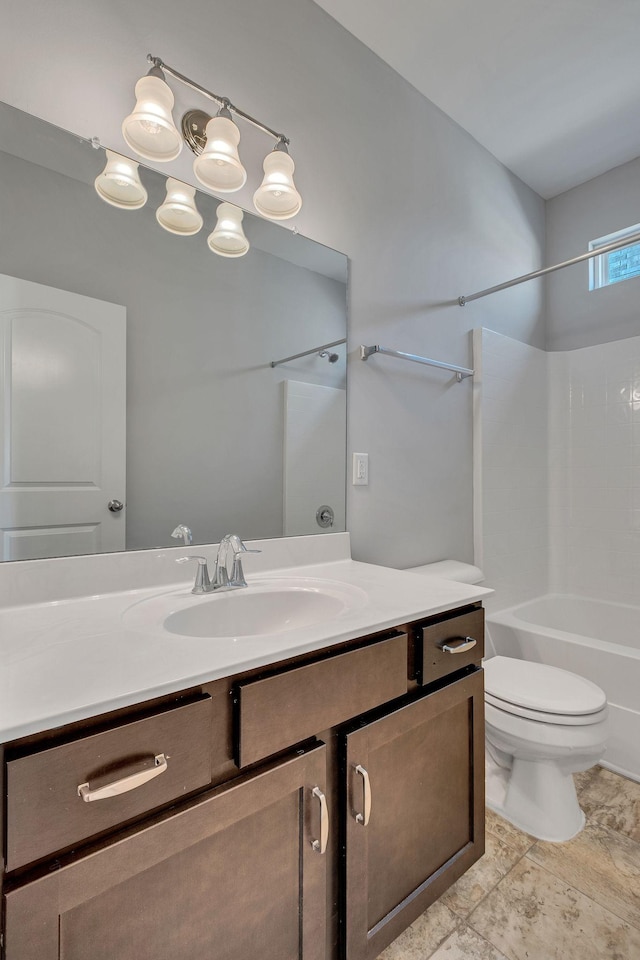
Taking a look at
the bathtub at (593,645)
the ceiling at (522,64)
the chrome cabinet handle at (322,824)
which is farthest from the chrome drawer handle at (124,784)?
the ceiling at (522,64)

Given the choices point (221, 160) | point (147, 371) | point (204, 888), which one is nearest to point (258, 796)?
point (204, 888)

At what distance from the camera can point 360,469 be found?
1657mm

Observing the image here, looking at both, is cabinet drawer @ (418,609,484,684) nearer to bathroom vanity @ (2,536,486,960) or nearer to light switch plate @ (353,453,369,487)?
bathroom vanity @ (2,536,486,960)

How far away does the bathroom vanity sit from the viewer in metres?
0.57

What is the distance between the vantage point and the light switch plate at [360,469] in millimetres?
1644

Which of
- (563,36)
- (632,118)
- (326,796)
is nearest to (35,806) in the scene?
(326,796)

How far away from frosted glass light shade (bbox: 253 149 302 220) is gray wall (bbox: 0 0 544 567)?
0.18 ft

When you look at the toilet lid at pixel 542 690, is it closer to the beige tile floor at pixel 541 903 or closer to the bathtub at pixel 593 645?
the bathtub at pixel 593 645

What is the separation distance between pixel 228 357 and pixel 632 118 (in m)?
2.26

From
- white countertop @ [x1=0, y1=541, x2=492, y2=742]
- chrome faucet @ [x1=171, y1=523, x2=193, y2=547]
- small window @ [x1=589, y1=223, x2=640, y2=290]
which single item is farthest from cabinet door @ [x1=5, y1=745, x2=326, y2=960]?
small window @ [x1=589, y1=223, x2=640, y2=290]

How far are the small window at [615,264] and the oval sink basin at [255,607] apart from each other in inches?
95.7

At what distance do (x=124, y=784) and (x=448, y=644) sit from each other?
736 mm

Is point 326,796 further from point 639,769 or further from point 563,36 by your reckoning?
point 563,36

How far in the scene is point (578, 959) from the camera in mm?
1037
